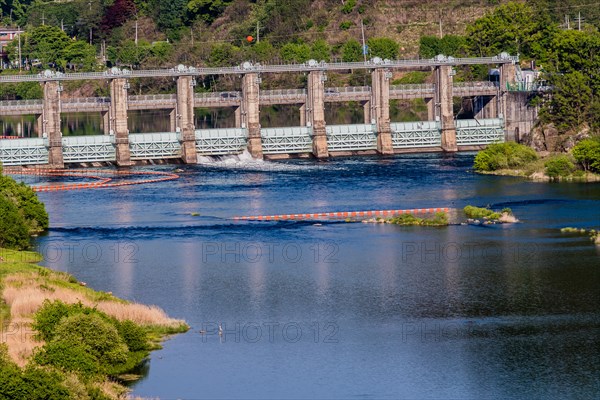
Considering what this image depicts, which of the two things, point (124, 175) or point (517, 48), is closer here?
point (124, 175)

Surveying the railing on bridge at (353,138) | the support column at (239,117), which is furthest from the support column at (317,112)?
the support column at (239,117)

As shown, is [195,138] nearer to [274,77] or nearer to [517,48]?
[517,48]

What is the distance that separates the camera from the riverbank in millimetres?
54281

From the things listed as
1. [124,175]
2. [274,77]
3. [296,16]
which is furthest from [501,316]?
[296,16]

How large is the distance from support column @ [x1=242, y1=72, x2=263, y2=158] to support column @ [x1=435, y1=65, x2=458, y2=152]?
17068mm

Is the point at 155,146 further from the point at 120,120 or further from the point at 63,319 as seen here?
the point at 63,319

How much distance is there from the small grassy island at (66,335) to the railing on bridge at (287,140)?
57.6m

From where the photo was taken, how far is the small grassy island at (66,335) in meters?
51.2

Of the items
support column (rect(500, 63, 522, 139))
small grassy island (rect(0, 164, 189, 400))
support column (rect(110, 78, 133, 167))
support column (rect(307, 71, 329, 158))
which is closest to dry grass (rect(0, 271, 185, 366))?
small grassy island (rect(0, 164, 189, 400))

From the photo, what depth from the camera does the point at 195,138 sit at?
127438 millimetres

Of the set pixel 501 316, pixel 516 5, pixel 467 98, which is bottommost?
pixel 501 316

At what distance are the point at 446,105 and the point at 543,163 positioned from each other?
19.8m

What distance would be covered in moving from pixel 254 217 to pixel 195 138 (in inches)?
1321

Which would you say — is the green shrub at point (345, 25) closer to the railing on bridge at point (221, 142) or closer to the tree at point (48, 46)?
the tree at point (48, 46)
